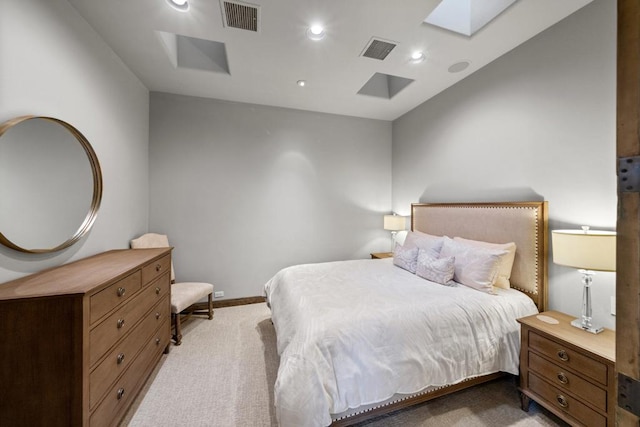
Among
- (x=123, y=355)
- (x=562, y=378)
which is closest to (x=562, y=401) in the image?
(x=562, y=378)

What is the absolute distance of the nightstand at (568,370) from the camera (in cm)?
135

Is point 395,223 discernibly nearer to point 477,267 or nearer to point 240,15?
point 477,267

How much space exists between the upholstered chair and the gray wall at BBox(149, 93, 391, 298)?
13.3 inches

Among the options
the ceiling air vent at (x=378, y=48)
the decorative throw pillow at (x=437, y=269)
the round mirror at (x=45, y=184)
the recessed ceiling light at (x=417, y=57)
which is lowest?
the decorative throw pillow at (x=437, y=269)

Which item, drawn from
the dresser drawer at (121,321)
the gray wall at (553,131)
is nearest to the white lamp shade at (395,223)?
the gray wall at (553,131)

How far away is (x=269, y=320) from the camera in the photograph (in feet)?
10.1

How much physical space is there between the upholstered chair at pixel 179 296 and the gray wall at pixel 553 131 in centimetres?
322

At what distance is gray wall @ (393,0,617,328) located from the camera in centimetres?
175

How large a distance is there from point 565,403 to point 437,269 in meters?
1.10

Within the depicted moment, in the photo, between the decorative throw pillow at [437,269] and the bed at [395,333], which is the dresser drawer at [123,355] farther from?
the decorative throw pillow at [437,269]

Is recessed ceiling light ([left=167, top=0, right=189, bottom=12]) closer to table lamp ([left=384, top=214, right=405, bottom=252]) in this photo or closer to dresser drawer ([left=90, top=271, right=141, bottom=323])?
dresser drawer ([left=90, top=271, right=141, bottom=323])

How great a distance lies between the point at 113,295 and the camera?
145 cm

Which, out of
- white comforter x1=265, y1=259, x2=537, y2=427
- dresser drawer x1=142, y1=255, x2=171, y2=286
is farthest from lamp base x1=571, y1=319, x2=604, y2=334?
dresser drawer x1=142, y1=255, x2=171, y2=286

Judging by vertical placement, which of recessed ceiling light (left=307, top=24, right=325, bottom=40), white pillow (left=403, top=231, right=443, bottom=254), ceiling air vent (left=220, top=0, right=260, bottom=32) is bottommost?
white pillow (left=403, top=231, right=443, bottom=254)
